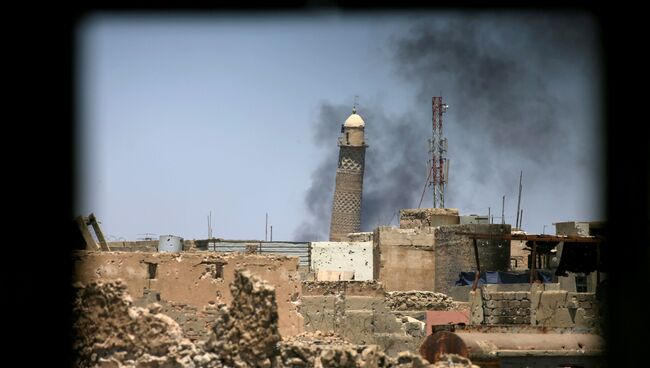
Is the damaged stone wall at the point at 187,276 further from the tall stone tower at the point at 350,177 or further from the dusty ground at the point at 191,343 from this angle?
the tall stone tower at the point at 350,177

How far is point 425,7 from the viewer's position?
806 cm

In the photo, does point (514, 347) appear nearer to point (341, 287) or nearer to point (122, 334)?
point (122, 334)

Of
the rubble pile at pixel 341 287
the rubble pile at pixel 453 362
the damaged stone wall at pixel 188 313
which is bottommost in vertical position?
the rubble pile at pixel 453 362

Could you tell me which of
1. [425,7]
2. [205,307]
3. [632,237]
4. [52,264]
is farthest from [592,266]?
[425,7]

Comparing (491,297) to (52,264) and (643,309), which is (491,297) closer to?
(52,264)

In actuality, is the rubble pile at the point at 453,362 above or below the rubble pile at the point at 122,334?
below

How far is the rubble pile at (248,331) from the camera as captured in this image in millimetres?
16281

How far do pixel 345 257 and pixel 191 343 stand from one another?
26233 millimetres

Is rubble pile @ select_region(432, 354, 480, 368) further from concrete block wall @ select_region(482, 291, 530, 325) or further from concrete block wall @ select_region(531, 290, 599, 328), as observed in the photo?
concrete block wall @ select_region(482, 291, 530, 325)

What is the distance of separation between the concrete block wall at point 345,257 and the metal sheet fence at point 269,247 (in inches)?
13.8

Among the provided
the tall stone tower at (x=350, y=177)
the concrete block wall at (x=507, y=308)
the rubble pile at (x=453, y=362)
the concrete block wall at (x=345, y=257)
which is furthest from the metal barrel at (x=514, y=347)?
the tall stone tower at (x=350, y=177)

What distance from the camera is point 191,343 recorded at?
1661 centimetres

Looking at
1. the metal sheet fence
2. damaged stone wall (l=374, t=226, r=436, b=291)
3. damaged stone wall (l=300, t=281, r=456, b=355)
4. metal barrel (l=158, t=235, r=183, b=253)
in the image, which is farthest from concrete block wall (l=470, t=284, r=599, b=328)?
damaged stone wall (l=374, t=226, r=436, b=291)

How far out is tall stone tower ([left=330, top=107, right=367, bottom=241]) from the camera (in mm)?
57188
